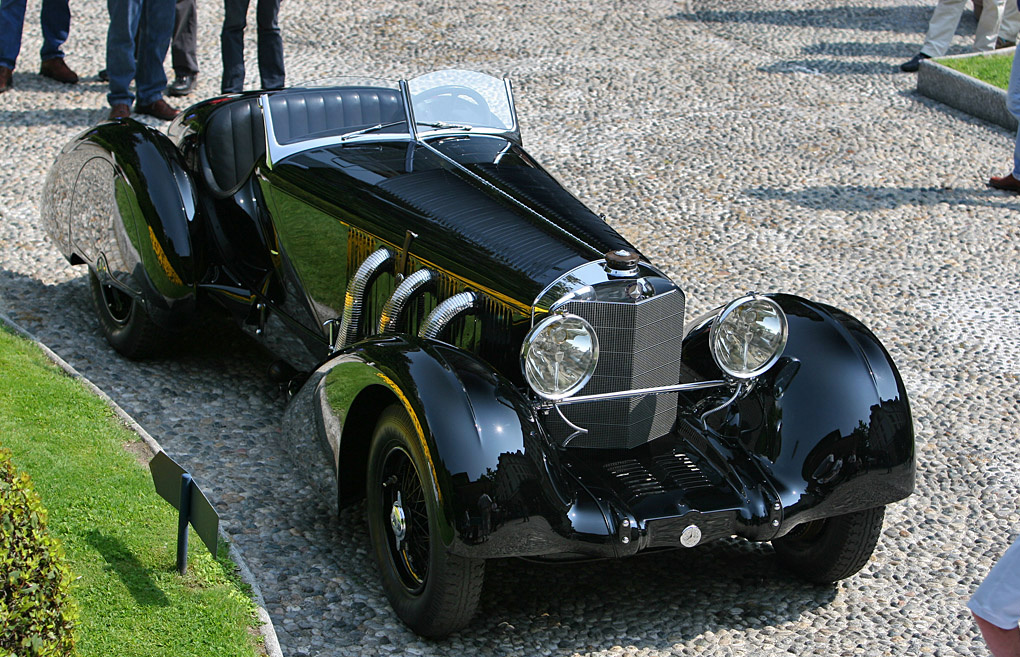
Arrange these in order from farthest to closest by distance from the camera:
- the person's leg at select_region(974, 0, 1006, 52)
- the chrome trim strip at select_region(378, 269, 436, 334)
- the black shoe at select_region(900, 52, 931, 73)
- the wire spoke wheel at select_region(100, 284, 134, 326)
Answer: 1. the person's leg at select_region(974, 0, 1006, 52)
2. the black shoe at select_region(900, 52, 931, 73)
3. the wire spoke wheel at select_region(100, 284, 134, 326)
4. the chrome trim strip at select_region(378, 269, 436, 334)

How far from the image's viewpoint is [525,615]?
395 cm

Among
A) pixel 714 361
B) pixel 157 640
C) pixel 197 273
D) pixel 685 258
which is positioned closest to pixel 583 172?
pixel 685 258

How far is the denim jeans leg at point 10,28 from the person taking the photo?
885cm

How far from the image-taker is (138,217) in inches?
211

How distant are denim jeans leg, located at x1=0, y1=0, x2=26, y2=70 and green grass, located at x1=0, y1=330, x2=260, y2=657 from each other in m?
4.97

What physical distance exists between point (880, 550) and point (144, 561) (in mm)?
2843

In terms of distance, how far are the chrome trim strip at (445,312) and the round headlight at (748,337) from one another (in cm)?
91

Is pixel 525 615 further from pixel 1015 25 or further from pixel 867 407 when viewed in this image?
pixel 1015 25

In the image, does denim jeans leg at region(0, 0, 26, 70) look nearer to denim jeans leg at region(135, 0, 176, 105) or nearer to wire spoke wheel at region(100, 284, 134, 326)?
denim jeans leg at region(135, 0, 176, 105)

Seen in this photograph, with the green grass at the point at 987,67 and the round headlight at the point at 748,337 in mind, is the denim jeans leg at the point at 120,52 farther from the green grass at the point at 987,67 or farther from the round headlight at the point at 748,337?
the green grass at the point at 987,67

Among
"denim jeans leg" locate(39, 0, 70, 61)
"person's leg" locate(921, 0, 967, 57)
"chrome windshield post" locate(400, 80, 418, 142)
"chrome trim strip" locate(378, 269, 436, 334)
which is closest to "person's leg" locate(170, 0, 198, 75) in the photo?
"denim jeans leg" locate(39, 0, 70, 61)

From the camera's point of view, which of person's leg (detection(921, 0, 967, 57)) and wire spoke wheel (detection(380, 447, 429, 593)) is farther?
person's leg (detection(921, 0, 967, 57))

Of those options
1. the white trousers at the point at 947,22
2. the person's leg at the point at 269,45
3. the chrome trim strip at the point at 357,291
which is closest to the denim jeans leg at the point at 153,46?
the person's leg at the point at 269,45

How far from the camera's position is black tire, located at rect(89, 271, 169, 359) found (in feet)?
17.8
